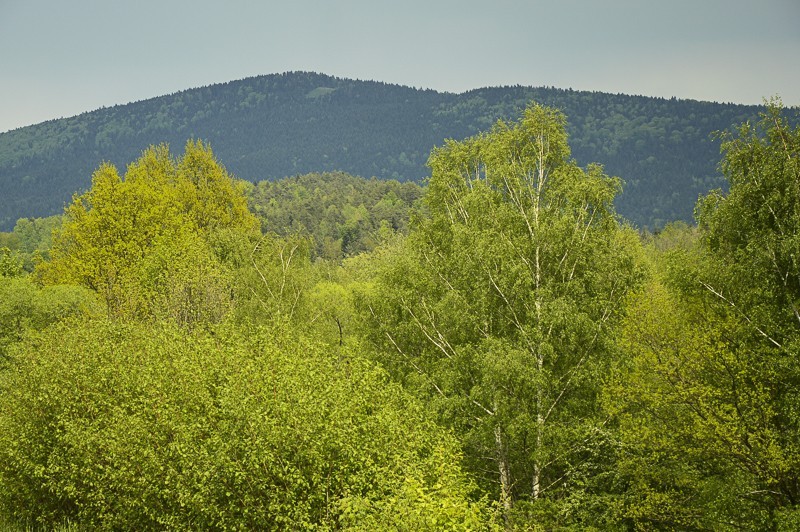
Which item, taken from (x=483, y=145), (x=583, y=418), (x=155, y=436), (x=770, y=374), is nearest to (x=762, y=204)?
(x=770, y=374)

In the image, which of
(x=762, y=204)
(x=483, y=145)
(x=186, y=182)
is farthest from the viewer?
(x=186, y=182)

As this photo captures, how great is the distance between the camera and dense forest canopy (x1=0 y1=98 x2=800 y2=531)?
2095 centimetres

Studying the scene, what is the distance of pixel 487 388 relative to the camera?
95.7 feet

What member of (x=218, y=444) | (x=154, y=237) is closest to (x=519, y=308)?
(x=218, y=444)

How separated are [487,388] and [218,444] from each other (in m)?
11.9

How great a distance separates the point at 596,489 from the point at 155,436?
59.0 ft

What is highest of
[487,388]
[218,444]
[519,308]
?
[519,308]

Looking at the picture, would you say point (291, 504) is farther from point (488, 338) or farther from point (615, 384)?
point (615, 384)

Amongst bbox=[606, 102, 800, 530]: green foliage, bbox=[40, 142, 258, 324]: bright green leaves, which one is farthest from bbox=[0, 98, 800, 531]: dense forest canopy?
bbox=[40, 142, 258, 324]: bright green leaves

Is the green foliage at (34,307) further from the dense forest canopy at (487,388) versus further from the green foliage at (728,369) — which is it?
the green foliage at (728,369)

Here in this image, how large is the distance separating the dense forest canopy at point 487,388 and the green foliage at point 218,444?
0.12m

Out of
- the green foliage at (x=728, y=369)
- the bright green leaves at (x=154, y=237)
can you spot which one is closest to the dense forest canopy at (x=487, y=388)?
the green foliage at (x=728, y=369)

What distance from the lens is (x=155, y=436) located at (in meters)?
22.3

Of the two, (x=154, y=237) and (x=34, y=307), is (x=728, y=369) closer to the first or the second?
(x=154, y=237)
